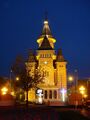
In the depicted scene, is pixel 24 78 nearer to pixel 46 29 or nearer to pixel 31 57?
pixel 31 57

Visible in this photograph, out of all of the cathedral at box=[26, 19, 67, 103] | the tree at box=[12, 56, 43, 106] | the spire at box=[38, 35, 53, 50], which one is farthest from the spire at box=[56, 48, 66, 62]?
the tree at box=[12, 56, 43, 106]

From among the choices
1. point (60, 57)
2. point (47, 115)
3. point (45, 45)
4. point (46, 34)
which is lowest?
point (47, 115)

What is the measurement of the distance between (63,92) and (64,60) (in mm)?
15295

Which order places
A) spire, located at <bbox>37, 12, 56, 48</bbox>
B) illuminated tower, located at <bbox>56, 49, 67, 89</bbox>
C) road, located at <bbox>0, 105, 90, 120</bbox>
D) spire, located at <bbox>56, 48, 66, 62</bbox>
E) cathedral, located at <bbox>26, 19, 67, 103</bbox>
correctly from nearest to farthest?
road, located at <bbox>0, 105, 90, 120</bbox> < cathedral, located at <bbox>26, 19, 67, 103</bbox> < illuminated tower, located at <bbox>56, 49, 67, 89</bbox> < spire, located at <bbox>56, 48, 66, 62</bbox> < spire, located at <bbox>37, 12, 56, 48</bbox>

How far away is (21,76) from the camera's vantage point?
92.6 meters

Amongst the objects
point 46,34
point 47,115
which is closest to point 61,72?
point 46,34

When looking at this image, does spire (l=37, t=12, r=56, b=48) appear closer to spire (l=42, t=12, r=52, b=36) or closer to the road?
spire (l=42, t=12, r=52, b=36)

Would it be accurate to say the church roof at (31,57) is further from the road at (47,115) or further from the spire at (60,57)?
the road at (47,115)

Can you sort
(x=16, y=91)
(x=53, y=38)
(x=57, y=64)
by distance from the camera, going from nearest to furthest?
(x=16, y=91) < (x=57, y=64) < (x=53, y=38)

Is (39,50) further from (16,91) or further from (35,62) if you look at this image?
(16,91)

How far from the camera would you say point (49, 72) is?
457ft

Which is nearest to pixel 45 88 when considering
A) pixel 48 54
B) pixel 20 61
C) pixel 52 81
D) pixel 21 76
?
pixel 52 81

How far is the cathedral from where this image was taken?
445 ft

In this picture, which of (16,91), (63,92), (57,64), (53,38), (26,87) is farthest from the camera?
(53,38)
